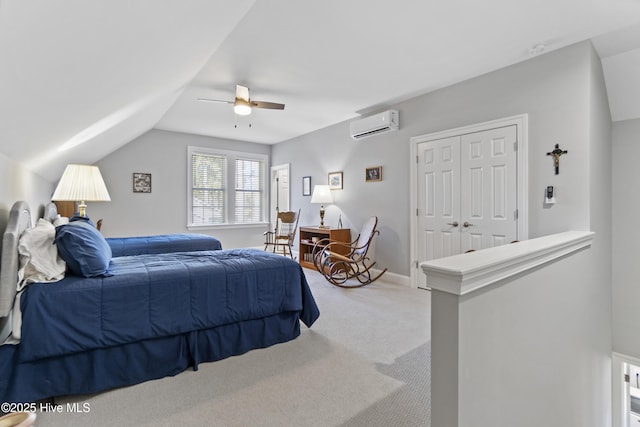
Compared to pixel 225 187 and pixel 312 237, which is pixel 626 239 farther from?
pixel 225 187

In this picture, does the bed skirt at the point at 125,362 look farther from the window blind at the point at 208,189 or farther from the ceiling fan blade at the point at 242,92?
the window blind at the point at 208,189

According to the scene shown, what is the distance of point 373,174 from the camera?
15.6 ft

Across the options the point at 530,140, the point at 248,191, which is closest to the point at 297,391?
the point at 530,140

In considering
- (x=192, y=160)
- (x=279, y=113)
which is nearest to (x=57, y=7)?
(x=279, y=113)

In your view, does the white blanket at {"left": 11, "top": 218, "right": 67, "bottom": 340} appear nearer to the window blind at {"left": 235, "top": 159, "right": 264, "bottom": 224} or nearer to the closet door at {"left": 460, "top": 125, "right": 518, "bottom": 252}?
the closet door at {"left": 460, "top": 125, "right": 518, "bottom": 252}

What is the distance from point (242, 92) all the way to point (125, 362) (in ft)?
9.72

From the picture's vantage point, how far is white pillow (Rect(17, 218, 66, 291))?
1.73 metres

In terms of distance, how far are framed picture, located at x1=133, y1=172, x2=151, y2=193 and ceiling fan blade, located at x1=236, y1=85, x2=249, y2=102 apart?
10.4ft

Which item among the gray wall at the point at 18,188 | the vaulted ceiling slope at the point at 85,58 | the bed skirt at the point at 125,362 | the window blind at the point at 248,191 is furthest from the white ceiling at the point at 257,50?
the window blind at the point at 248,191

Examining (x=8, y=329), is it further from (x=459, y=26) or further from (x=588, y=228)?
(x=588, y=228)

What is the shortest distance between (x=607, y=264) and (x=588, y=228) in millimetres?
867

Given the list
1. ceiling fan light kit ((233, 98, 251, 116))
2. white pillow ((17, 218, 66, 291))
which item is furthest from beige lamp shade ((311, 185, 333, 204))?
white pillow ((17, 218, 66, 291))

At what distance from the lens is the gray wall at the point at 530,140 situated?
9.18 feet

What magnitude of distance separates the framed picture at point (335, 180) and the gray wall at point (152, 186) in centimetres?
261
